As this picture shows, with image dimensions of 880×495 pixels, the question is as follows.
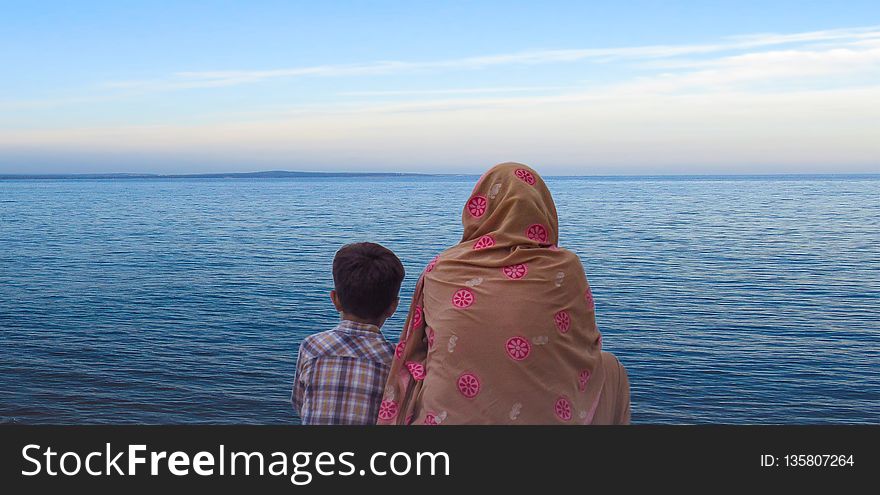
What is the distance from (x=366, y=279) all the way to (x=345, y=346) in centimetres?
29

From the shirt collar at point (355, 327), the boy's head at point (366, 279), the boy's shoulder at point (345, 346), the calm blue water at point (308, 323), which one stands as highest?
the boy's head at point (366, 279)

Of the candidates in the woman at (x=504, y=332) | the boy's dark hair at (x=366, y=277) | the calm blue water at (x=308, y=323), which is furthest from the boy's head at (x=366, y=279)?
the calm blue water at (x=308, y=323)

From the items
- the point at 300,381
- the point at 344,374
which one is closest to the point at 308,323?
the point at 300,381

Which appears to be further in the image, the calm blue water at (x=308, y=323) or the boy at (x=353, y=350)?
the calm blue water at (x=308, y=323)

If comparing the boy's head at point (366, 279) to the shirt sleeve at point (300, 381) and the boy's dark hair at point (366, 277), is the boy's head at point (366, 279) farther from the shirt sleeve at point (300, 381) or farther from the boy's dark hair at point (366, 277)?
the shirt sleeve at point (300, 381)

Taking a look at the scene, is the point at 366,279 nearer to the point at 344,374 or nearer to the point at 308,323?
the point at 344,374

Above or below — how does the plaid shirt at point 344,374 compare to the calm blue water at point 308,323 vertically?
above

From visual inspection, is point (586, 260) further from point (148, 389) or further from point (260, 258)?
point (148, 389)

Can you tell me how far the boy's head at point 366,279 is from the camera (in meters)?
3.46

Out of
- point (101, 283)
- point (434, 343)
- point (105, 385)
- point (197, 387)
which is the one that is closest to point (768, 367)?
point (197, 387)

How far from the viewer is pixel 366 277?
347 cm

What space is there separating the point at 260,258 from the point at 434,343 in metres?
25.1

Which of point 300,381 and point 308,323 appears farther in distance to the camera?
point 308,323

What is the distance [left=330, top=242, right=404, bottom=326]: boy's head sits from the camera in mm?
3463
